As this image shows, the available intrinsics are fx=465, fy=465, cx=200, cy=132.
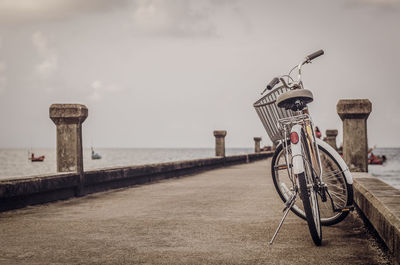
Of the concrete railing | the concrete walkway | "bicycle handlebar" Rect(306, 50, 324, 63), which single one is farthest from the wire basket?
the concrete railing

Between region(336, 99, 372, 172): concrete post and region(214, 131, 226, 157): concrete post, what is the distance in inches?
495

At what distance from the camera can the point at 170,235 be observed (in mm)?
4738

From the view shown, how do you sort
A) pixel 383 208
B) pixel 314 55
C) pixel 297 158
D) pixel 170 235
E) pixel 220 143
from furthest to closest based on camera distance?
1. pixel 220 143
2. pixel 314 55
3. pixel 170 235
4. pixel 297 158
5. pixel 383 208

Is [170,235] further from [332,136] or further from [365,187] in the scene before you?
[332,136]

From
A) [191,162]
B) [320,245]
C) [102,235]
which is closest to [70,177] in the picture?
[102,235]

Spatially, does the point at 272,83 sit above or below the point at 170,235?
above

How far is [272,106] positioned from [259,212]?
188cm

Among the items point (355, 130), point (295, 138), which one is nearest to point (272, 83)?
point (295, 138)

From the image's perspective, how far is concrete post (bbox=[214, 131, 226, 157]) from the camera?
68.3 feet

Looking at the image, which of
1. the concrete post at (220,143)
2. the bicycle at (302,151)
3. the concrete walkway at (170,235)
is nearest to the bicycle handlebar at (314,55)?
the bicycle at (302,151)

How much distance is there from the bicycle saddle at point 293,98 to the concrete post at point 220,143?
16.2 metres

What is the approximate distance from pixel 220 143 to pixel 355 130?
1276 cm

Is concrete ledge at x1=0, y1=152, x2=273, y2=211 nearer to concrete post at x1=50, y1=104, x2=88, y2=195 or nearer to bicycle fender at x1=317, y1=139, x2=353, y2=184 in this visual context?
concrete post at x1=50, y1=104, x2=88, y2=195

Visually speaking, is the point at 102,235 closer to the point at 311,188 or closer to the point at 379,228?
the point at 311,188
